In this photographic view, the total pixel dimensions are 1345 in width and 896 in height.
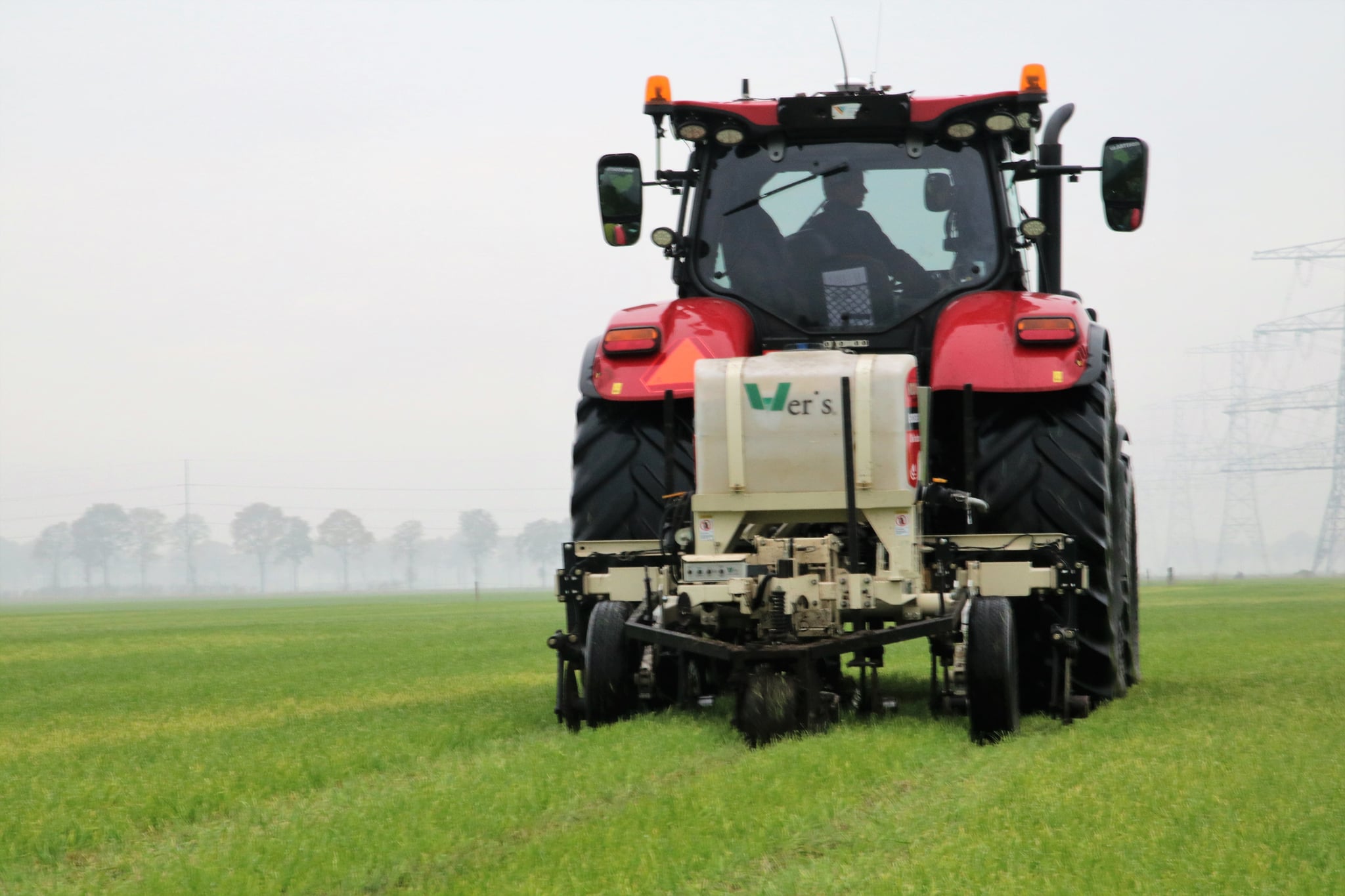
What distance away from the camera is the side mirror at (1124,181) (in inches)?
308

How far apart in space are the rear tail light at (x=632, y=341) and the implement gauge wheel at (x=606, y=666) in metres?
1.28

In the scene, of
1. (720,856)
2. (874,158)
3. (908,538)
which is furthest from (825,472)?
(720,856)

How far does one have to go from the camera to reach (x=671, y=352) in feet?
25.5

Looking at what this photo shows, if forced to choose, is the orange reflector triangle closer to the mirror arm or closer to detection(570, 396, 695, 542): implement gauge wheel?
detection(570, 396, 695, 542): implement gauge wheel

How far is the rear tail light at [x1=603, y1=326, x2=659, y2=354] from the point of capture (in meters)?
7.74

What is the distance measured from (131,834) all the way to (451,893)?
1739 millimetres

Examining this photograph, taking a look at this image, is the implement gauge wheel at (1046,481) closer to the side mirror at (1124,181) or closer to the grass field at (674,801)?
the grass field at (674,801)

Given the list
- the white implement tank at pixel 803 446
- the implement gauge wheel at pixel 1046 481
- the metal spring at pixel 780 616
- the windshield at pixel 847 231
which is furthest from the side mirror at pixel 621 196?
the metal spring at pixel 780 616

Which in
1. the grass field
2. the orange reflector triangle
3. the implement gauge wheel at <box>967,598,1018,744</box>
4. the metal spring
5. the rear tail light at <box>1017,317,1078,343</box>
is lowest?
the grass field

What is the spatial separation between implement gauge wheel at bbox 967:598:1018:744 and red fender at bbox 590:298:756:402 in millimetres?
1930

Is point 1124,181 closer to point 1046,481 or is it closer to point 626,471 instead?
point 1046,481

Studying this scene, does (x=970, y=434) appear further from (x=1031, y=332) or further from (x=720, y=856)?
(x=720, y=856)

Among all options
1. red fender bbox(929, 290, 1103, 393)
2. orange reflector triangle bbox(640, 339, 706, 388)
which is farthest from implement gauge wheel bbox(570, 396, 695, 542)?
red fender bbox(929, 290, 1103, 393)

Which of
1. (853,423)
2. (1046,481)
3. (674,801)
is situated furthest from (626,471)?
(674,801)
